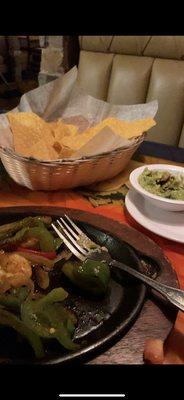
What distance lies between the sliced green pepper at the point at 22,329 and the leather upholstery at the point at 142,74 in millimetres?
2231

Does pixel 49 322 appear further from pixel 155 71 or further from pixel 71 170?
pixel 155 71

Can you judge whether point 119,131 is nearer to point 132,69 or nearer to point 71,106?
point 71,106

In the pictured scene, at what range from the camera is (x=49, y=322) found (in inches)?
27.3

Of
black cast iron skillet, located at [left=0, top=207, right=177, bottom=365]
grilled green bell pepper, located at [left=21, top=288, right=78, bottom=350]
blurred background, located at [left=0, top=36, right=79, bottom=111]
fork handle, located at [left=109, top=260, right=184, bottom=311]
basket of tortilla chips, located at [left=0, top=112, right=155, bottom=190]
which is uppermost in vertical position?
basket of tortilla chips, located at [left=0, top=112, right=155, bottom=190]

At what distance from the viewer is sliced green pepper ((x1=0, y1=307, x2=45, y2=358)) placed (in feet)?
2.10

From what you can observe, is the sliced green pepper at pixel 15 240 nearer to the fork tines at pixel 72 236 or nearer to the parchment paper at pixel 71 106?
the fork tines at pixel 72 236

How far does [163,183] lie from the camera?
1.21 metres

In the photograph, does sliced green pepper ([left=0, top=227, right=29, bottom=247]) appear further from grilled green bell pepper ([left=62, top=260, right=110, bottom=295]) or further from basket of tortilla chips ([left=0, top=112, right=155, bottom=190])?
basket of tortilla chips ([left=0, top=112, right=155, bottom=190])

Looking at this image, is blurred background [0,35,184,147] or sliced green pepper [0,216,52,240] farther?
blurred background [0,35,184,147]

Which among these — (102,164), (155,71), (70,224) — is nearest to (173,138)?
(155,71)

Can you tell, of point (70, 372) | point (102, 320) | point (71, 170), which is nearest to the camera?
point (70, 372)

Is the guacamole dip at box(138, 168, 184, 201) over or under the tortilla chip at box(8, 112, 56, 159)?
under

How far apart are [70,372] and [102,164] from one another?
2.51 feet

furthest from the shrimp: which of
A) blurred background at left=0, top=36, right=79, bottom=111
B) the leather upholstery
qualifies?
blurred background at left=0, top=36, right=79, bottom=111
